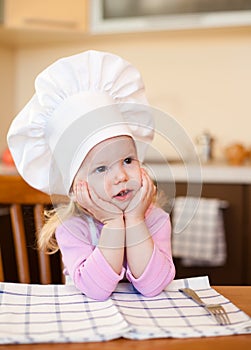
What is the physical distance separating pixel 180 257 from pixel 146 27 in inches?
39.7

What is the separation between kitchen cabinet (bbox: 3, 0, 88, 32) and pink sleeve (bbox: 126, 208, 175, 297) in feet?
6.20

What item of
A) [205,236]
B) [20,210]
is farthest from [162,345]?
[205,236]

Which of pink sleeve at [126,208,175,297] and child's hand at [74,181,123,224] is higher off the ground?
child's hand at [74,181,123,224]

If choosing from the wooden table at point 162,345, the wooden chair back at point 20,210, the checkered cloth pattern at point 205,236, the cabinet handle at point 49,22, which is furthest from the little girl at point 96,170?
the cabinet handle at point 49,22

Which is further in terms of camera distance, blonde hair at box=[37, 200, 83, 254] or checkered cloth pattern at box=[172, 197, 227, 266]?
checkered cloth pattern at box=[172, 197, 227, 266]

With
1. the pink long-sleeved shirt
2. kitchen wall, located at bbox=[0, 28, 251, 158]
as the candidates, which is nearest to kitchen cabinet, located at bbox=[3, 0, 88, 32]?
kitchen wall, located at bbox=[0, 28, 251, 158]

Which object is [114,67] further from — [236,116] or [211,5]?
[236,116]

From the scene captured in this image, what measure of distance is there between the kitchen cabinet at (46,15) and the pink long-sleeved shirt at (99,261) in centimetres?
189

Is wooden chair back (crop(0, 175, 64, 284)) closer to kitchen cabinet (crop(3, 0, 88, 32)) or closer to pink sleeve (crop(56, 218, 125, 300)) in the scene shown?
pink sleeve (crop(56, 218, 125, 300))

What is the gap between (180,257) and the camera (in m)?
2.46

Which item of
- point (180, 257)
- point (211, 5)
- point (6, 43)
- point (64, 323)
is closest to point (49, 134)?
point (64, 323)

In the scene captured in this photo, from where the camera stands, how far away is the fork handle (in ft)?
2.86

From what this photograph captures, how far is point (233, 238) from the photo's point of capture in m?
2.45

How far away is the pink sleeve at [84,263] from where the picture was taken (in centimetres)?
89
